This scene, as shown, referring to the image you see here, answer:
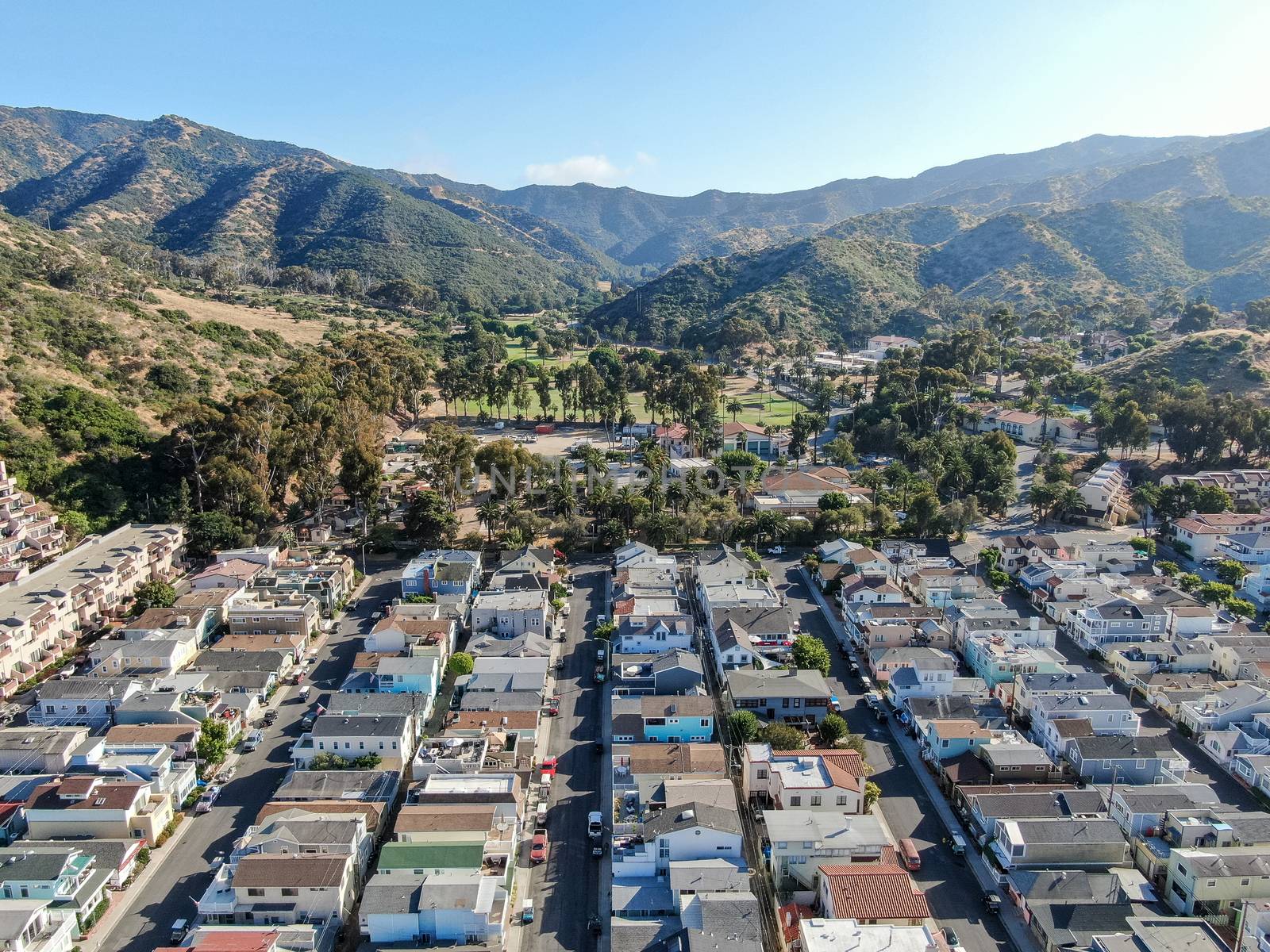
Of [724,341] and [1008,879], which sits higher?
[724,341]

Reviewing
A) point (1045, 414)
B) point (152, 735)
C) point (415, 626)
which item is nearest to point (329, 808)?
point (152, 735)

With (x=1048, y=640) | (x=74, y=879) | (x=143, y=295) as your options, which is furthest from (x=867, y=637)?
(x=143, y=295)

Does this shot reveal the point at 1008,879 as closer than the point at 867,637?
Yes

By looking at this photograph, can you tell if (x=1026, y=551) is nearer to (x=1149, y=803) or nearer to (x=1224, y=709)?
(x=1224, y=709)

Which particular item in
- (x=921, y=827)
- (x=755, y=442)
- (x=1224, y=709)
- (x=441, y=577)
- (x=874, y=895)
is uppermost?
(x=755, y=442)

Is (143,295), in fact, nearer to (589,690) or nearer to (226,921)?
(589,690)

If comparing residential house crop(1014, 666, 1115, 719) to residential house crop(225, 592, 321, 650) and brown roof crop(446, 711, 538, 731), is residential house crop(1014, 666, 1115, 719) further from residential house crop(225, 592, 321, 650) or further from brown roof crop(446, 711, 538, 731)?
residential house crop(225, 592, 321, 650)

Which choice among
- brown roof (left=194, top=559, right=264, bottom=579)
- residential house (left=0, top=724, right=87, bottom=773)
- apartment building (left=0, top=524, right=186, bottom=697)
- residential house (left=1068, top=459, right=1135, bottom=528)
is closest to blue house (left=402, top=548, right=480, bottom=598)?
brown roof (left=194, top=559, right=264, bottom=579)
